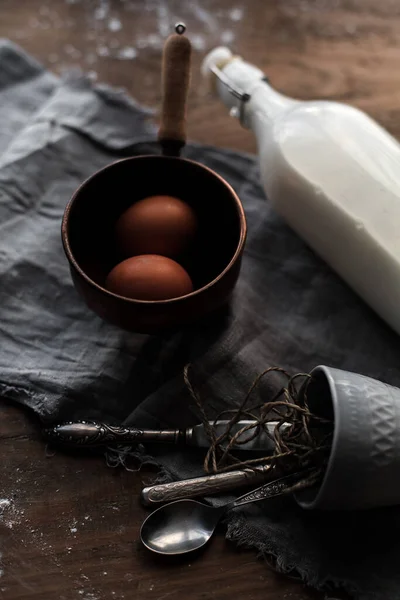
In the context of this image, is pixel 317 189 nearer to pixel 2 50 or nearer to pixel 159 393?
pixel 159 393

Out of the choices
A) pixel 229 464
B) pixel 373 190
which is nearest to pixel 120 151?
pixel 373 190

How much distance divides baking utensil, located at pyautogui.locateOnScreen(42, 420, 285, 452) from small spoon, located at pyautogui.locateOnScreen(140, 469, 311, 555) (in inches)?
2.0

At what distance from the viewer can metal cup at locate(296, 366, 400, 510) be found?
0.58m

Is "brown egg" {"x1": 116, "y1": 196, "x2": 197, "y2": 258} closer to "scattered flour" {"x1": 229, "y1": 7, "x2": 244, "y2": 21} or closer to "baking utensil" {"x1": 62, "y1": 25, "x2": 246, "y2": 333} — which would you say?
"baking utensil" {"x1": 62, "y1": 25, "x2": 246, "y2": 333}

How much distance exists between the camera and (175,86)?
29.7 inches

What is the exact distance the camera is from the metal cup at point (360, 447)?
58 centimetres

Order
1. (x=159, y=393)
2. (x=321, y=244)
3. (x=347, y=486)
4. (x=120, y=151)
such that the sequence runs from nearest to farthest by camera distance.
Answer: (x=347, y=486)
(x=159, y=393)
(x=321, y=244)
(x=120, y=151)

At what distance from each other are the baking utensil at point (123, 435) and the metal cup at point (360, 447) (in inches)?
4.1

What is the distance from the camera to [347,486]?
0.58 metres

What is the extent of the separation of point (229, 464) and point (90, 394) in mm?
172

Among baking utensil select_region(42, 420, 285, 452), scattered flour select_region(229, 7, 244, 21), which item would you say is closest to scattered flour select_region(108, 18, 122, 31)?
scattered flour select_region(229, 7, 244, 21)

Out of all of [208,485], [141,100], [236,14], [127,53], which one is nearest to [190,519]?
[208,485]

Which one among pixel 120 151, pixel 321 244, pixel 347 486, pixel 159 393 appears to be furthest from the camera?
pixel 120 151

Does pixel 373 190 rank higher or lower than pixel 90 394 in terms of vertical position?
higher
